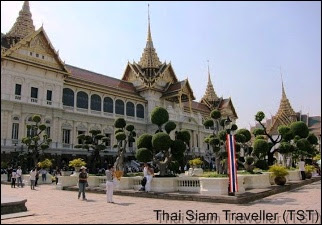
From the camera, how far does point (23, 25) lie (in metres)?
36.0

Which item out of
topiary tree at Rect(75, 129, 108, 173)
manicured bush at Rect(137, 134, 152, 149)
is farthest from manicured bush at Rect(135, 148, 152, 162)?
topiary tree at Rect(75, 129, 108, 173)

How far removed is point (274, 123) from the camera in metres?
64.7

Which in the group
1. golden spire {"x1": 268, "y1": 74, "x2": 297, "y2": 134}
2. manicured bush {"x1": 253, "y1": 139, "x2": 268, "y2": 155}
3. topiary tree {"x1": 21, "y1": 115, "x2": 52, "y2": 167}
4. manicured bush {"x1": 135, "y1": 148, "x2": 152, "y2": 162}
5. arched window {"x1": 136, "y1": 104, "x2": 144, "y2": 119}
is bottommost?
manicured bush {"x1": 135, "y1": 148, "x2": 152, "y2": 162}

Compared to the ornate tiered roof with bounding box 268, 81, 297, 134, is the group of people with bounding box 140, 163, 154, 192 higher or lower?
lower

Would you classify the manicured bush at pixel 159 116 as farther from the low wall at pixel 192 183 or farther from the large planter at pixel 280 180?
the large planter at pixel 280 180

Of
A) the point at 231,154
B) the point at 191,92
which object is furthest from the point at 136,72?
the point at 231,154

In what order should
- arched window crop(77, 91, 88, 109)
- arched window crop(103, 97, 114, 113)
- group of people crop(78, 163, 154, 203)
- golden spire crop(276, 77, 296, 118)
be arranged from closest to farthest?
group of people crop(78, 163, 154, 203) < arched window crop(77, 91, 88, 109) < arched window crop(103, 97, 114, 113) < golden spire crop(276, 77, 296, 118)

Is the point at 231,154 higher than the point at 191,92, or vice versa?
the point at 191,92

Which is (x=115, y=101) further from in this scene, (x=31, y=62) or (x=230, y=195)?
(x=230, y=195)

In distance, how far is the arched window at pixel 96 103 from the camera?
38.4 meters

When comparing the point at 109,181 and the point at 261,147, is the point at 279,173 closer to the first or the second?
the point at 261,147

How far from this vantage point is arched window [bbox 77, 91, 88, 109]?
3691 cm

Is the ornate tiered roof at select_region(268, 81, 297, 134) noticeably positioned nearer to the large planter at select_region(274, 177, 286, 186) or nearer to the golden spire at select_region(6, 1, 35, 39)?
the golden spire at select_region(6, 1, 35, 39)

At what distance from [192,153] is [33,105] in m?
23.7
